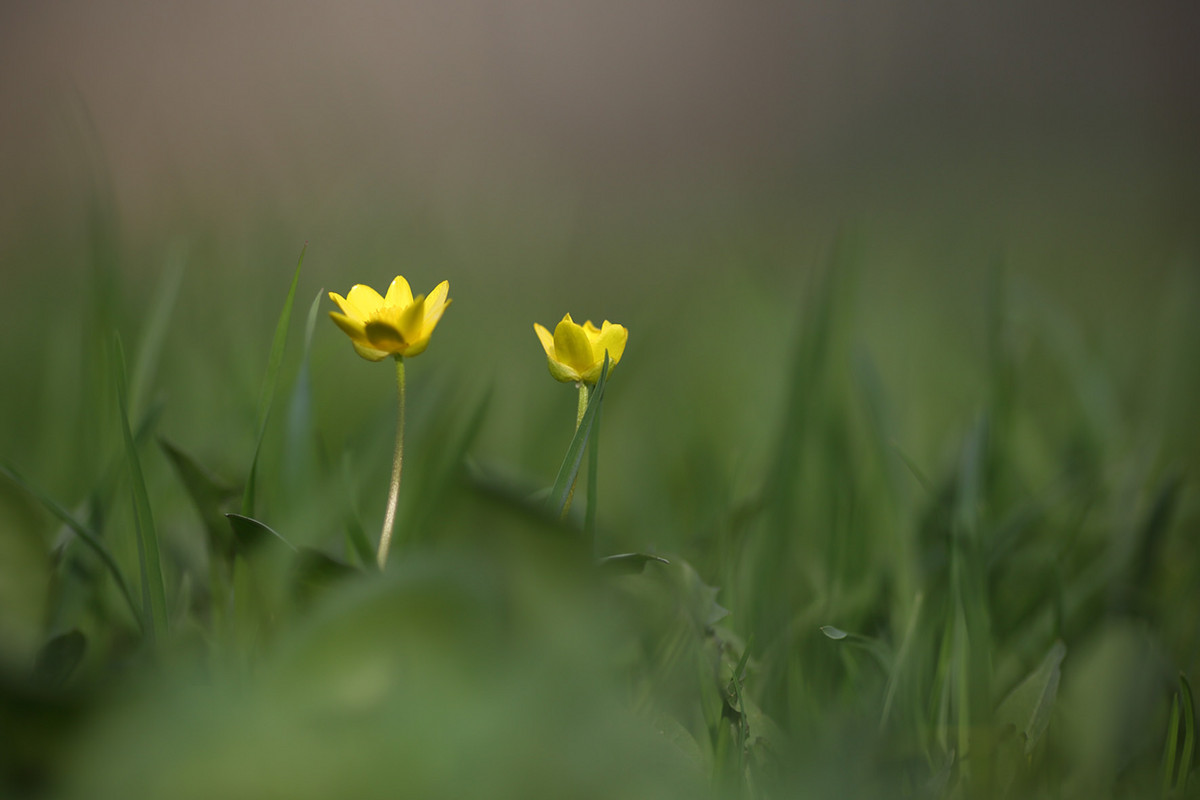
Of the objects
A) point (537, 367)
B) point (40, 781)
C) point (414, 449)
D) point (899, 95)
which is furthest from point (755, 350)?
point (899, 95)

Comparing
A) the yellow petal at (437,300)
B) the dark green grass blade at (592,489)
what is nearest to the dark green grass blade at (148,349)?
the yellow petal at (437,300)

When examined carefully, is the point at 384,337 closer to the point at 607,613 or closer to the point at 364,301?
the point at 364,301

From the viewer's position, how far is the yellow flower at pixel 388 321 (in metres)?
0.46

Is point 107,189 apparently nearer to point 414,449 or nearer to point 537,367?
point 414,449

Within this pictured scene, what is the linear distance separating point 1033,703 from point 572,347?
0.33 meters

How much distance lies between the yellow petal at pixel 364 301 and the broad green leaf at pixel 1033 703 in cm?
44

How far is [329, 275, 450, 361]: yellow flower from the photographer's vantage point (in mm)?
463

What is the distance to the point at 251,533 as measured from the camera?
1.34ft

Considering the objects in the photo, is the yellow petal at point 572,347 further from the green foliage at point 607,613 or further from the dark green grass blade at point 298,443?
the dark green grass blade at point 298,443

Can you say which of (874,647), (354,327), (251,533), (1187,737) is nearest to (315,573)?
(251,533)

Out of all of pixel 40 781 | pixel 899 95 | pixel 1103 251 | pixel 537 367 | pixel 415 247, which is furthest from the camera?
pixel 899 95

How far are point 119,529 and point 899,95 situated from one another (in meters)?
3.02

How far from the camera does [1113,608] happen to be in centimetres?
60

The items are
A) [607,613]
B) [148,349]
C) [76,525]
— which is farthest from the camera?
[148,349]
